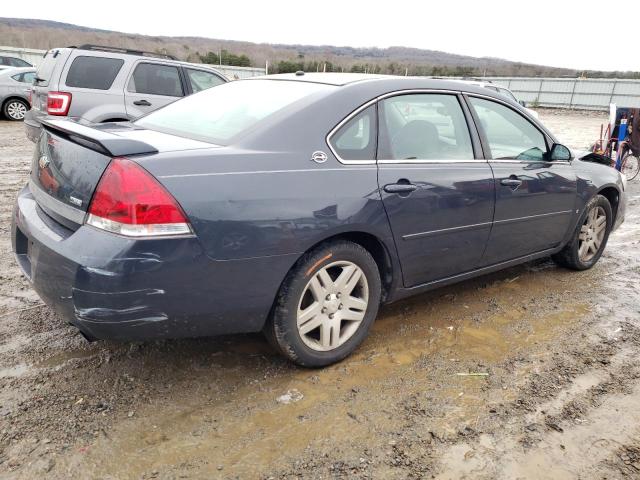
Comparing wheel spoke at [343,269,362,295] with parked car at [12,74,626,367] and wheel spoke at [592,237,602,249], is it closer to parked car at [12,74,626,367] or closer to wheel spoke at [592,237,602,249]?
parked car at [12,74,626,367]

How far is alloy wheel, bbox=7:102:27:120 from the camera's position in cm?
1439

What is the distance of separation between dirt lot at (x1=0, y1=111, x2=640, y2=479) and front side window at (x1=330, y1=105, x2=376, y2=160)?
1.21 m

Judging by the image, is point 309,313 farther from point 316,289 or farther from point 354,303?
point 354,303

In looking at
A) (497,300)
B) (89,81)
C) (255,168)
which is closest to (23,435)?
(255,168)

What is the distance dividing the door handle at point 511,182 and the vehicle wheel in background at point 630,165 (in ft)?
25.9

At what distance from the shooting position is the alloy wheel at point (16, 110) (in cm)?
1439

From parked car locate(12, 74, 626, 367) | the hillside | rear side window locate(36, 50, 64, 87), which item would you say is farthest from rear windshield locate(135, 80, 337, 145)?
the hillside

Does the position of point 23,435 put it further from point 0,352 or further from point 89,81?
point 89,81

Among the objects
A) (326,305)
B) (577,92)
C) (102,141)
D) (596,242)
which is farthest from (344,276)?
(577,92)

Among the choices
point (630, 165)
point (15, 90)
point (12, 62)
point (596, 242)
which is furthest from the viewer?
point (12, 62)

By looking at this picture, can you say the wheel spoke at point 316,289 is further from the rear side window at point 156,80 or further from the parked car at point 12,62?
the parked car at point 12,62

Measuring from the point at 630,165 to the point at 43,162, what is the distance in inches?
438

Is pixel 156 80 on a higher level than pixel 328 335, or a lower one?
higher

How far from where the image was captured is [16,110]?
1450cm
